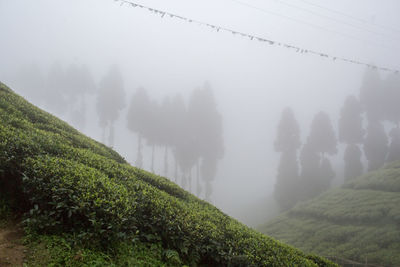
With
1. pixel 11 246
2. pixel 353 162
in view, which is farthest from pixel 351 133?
pixel 11 246

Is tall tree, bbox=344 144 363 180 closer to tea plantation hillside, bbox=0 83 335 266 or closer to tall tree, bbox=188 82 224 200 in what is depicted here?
tall tree, bbox=188 82 224 200

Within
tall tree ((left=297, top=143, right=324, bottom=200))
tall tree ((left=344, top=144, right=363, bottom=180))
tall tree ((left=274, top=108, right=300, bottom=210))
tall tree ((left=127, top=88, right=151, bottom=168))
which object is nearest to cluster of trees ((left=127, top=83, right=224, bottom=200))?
tall tree ((left=127, top=88, right=151, bottom=168))

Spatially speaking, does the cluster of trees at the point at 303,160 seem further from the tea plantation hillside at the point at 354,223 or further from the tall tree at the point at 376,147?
the tea plantation hillside at the point at 354,223

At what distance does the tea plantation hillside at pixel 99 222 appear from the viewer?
3621 mm

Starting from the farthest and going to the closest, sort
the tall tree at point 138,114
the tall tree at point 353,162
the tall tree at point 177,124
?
1. the tall tree at point 138,114
2. the tall tree at point 177,124
3. the tall tree at point 353,162

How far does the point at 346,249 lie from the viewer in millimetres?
14977

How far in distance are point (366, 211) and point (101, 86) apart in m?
43.9

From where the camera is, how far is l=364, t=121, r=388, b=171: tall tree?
3998 cm

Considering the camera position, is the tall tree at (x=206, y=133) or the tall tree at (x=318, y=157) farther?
the tall tree at (x=206, y=133)

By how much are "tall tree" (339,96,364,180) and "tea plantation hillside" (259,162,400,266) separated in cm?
1186

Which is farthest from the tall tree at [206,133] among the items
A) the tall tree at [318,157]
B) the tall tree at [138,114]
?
the tall tree at [318,157]

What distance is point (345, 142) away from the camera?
42125mm

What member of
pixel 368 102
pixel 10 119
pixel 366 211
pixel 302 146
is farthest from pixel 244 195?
pixel 10 119

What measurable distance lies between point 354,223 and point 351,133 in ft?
93.4
